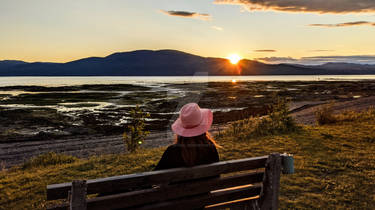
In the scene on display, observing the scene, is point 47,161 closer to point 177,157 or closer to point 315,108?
point 177,157

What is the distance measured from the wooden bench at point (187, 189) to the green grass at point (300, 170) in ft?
6.84

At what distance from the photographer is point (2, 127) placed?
71.7 feet

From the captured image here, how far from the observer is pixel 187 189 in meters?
2.82

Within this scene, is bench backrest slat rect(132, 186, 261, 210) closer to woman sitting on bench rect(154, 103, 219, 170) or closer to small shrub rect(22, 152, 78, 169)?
woman sitting on bench rect(154, 103, 219, 170)

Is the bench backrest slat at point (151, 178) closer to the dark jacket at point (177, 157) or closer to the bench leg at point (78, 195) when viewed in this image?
the bench leg at point (78, 195)

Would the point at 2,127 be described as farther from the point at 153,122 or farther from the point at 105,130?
the point at 153,122

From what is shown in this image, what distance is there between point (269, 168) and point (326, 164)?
5.09m

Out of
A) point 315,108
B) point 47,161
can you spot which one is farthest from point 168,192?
point 315,108

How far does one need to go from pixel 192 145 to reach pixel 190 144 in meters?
0.02

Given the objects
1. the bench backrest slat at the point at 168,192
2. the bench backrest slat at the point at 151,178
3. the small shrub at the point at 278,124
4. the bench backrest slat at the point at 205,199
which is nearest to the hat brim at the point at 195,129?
the bench backrest slat at the point at 151,178

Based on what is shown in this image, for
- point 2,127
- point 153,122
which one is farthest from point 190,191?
point 2,127

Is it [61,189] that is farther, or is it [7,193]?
[7,193]

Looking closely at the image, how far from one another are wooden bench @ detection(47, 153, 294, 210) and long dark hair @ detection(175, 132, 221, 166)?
13 cm

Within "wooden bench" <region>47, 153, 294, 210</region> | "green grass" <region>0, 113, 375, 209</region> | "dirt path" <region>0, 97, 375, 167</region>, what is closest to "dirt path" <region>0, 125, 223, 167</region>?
"dirt path" <region>0, 97, 375, 167</region>
